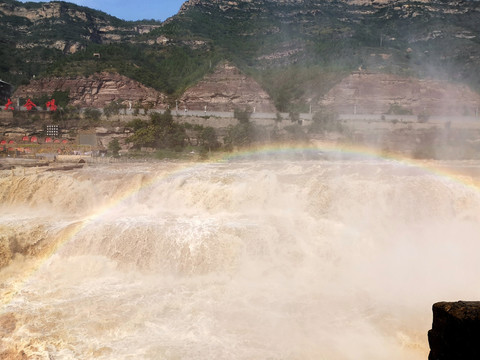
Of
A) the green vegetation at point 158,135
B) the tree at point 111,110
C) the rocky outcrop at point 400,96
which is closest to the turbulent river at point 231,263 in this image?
the green vegetation at point 158,135

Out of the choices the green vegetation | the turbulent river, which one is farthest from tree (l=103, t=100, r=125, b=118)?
the turbulent river

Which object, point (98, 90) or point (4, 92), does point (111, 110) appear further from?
point (4, 92)

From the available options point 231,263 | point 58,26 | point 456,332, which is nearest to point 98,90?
point 231,263

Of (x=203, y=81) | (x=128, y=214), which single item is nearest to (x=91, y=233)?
(x=128, y=214)

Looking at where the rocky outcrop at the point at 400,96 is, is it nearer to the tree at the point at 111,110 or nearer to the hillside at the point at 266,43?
the hillside at the point at 266,43

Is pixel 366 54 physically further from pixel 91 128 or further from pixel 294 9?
pixel 91 128
